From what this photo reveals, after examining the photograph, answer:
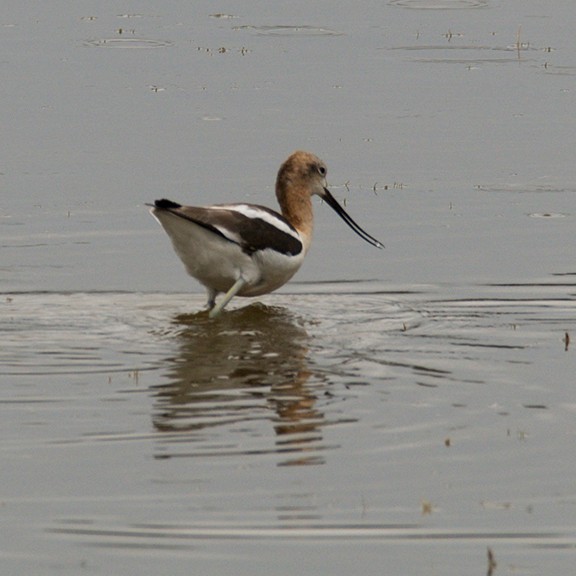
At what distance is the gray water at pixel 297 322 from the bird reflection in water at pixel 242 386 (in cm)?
3

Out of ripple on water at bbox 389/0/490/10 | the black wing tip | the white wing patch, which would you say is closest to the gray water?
the white wing patch

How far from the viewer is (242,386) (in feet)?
30.4

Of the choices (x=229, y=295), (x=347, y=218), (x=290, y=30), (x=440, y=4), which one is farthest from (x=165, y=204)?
(x=440, y=4)

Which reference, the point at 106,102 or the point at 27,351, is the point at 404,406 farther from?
the point at 106,102

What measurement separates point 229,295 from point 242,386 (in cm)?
248

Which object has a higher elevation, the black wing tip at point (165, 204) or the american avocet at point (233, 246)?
the black wing tip at point (165, 204)

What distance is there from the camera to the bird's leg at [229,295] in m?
11.7

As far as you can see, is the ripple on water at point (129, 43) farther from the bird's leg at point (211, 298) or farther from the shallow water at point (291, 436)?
the shallow water at point (291, 436)

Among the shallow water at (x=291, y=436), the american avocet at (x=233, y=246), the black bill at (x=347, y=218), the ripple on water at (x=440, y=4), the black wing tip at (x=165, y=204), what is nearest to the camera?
the shallow water at (x=291, y=436)

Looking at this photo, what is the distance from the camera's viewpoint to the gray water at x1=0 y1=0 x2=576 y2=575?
6762mm

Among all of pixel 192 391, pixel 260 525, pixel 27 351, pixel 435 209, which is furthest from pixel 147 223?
pixel 260 525

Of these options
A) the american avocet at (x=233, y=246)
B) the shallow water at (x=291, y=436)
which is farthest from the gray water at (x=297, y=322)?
the american avocet at (x=233, y=246)

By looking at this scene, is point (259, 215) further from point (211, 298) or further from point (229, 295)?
point (211, 298)

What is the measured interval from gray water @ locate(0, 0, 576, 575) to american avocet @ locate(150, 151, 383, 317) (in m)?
0.30
